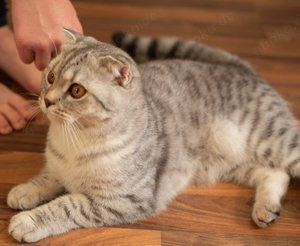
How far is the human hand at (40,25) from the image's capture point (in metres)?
1.50

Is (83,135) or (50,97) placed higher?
(50,97)

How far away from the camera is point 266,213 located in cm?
141

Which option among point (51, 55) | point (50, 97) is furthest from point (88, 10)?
point (50, 97)

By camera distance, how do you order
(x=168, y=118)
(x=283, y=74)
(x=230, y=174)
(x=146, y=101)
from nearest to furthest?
(x=146, y=101) → (x=168, y=118) → (x=230, y=174) → (x=283, y=74)

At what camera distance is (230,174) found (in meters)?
1.68

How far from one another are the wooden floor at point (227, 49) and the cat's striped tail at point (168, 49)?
0.52 metres

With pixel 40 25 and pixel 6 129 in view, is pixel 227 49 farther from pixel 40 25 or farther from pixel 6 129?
pixel 6 129

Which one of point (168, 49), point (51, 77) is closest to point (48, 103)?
point (51, 77)

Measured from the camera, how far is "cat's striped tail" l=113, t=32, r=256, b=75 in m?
1.92

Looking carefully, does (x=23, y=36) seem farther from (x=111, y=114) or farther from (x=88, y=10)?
(x=88, y=10)

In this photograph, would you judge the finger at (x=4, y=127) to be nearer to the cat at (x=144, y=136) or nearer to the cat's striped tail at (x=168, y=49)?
the cat at (x=144, y=136)

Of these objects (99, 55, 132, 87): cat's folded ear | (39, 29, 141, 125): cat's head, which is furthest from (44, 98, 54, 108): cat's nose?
(99, 55, 132, 87): cat's folded ear

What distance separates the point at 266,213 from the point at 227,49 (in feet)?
4.65

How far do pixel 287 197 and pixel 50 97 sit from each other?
1.14 meters
